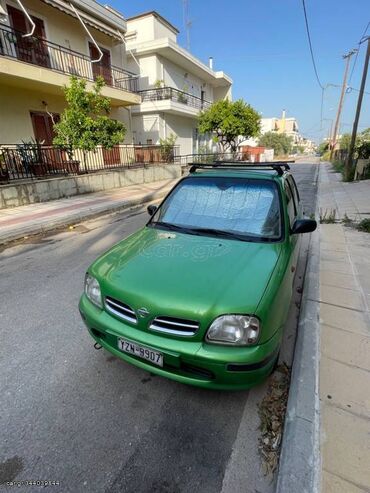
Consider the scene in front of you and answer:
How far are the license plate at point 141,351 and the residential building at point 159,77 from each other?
64.6 ft

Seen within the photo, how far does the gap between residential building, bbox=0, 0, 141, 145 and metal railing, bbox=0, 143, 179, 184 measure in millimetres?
2353

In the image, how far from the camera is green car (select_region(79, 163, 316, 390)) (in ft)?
5.59

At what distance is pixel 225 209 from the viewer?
2777 millimetres

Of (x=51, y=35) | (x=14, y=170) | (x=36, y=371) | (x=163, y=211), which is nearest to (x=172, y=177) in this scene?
(x=51, y=35)

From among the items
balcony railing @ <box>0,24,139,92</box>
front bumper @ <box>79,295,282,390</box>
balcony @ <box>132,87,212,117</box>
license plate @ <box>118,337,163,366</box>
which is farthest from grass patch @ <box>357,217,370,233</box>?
balcony @ <box>132,87,212,117</box>

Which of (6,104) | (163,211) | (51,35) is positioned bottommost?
(163,211)

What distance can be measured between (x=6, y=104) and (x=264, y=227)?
13.2m

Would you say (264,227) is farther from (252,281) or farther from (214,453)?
(214,453)

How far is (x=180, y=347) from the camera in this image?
172 cm

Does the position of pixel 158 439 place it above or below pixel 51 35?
below

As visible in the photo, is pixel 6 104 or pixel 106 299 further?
pixel 6 104

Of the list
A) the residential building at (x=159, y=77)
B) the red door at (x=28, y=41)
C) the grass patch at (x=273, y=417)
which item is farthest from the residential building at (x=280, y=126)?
the grass patch at (x=273, y=417)

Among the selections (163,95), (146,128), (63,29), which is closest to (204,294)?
(63,29)

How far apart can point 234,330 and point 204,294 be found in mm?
287
